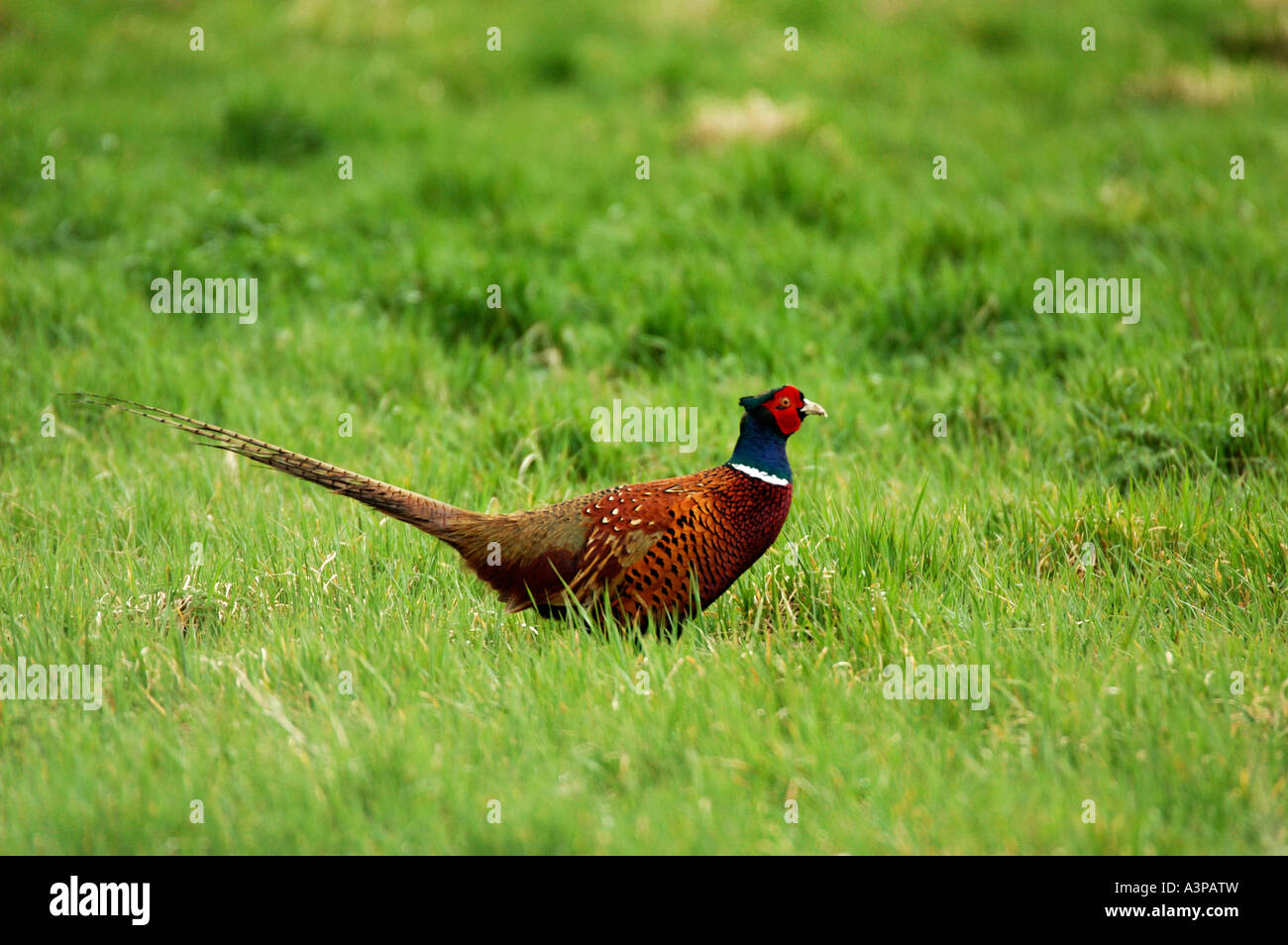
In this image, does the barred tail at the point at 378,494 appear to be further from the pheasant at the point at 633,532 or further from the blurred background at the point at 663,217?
the blurred background at the point at 663,217

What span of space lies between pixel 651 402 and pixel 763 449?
6.13 ft

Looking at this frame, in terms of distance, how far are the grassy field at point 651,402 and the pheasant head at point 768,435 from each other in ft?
1.44

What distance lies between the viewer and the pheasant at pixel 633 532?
146 inches

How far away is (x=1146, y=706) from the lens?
3244 mm

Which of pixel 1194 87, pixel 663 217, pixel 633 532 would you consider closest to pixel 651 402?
pixel 633 532

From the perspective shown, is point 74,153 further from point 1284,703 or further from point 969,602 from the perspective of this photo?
point 1284,703

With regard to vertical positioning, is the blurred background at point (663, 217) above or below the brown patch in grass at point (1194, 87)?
below

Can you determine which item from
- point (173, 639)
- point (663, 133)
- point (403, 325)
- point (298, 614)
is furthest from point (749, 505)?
point (663, 133)

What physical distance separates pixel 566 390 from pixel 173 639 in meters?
2.45

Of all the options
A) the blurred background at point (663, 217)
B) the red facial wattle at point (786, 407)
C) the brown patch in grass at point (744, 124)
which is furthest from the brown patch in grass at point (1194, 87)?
the red facial wattle at point (786, 407)

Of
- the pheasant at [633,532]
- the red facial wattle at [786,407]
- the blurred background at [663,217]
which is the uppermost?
the blurred background at [663,217]

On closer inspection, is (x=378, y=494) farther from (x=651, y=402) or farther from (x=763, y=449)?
(x=651, y=402)

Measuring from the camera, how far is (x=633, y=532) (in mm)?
3738

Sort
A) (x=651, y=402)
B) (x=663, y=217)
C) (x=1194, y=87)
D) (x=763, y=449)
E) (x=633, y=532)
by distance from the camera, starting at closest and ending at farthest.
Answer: (x=633, y=532) < (x=763, y=449) < (x=651, y=402) < (x=663, y=217) < (x=1194, y=87)
